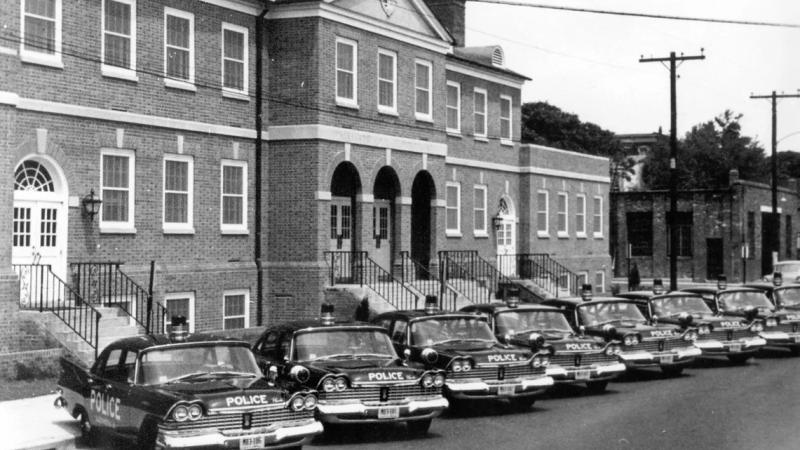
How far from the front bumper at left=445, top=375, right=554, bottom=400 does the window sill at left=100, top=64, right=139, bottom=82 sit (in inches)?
459

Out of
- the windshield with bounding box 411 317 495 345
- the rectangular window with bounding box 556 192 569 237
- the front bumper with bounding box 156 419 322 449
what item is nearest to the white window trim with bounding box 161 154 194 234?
the windshield with bounding box 411 317 495 345

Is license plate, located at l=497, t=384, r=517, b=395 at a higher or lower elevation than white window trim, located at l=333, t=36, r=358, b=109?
lower

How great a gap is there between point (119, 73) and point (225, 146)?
364 centimetres

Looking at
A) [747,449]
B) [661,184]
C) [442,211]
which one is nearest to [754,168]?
[661,184]

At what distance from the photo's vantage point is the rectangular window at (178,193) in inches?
914

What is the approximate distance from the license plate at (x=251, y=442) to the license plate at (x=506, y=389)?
478cm

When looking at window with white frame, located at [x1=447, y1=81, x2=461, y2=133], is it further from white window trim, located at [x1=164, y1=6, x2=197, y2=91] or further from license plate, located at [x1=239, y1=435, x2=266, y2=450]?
license plate, located at [x1=239, y1=435, x2=266, y2=450]

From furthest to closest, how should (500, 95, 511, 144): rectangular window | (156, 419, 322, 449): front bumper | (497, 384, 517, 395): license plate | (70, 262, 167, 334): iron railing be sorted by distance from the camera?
(500, 95, 511, 144): rectangular window, (70, 262, 167, 334): iron railing, (497, 384, 517, 395): license plate, (156, 419, 322, 449): front bumper

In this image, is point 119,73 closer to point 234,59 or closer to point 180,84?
point 180,84

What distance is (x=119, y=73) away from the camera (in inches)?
861

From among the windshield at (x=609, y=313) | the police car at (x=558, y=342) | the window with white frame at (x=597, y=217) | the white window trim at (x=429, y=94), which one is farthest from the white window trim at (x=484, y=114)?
the police car at (x=558, y=342)

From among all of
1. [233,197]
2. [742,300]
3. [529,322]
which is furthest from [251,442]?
[742,300]

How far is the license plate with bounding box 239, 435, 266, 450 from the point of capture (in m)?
10.6

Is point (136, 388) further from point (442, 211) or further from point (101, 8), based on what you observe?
point (442, 211)
